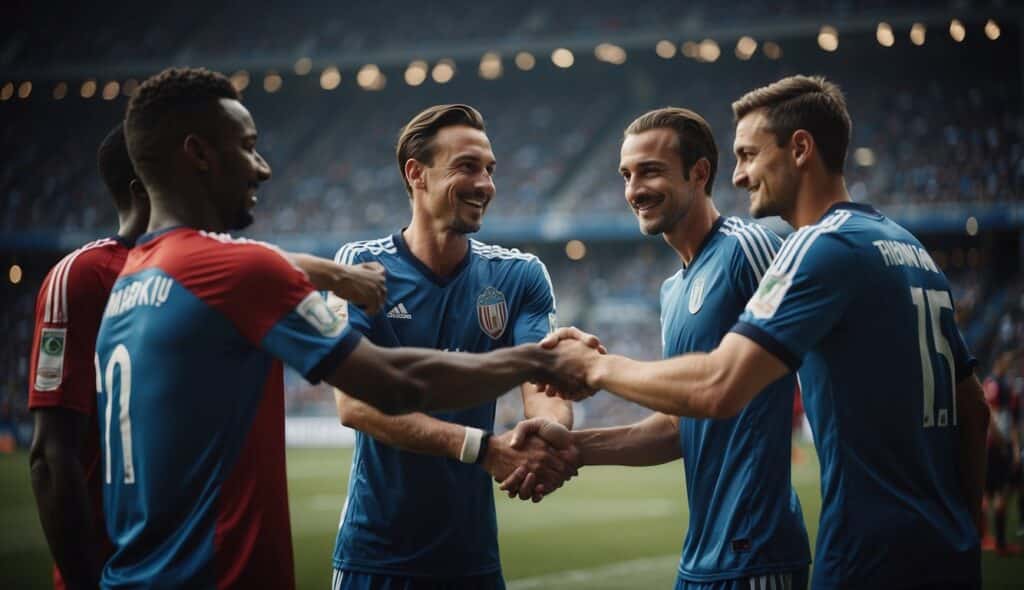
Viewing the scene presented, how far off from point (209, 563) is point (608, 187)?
35071 mm

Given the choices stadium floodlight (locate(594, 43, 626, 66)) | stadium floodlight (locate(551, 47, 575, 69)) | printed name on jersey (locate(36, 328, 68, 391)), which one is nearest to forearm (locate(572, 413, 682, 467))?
printed name on jersey (locate(36, 328, 68, 391))

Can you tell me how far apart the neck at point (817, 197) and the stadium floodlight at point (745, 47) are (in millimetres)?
33713

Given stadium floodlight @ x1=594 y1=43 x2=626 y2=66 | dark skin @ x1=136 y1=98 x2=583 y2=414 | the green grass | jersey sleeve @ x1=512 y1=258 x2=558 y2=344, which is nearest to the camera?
dark skin @ x1=136 y1=98 x2=583 y2=414

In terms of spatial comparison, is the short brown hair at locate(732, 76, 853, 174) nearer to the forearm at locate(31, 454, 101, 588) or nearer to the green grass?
the forearm at locate(31, 454, 101, 588)

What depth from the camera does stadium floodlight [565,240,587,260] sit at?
39188 mm

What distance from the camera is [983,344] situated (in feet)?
96.2

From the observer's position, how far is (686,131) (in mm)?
4461

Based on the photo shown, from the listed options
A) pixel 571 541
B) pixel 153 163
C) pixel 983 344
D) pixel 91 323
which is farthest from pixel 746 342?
pixel 983 344

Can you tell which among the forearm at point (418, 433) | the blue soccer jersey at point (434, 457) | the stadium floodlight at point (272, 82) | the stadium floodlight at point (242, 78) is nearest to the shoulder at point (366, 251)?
the blue soccer jersey at point (434, 457)

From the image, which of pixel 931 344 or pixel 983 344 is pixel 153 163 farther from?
pixel 983 344

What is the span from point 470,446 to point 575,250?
35462 millimetres

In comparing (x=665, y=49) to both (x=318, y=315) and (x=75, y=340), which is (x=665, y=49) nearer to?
(x=75, y=340)

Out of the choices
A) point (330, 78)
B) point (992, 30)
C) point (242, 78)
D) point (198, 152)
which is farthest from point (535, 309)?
point (242, 78)

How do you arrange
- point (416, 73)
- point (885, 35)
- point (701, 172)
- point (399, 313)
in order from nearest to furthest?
point (399, 313) → point (701, 172) → point (885, 35) → point (416, 73)
